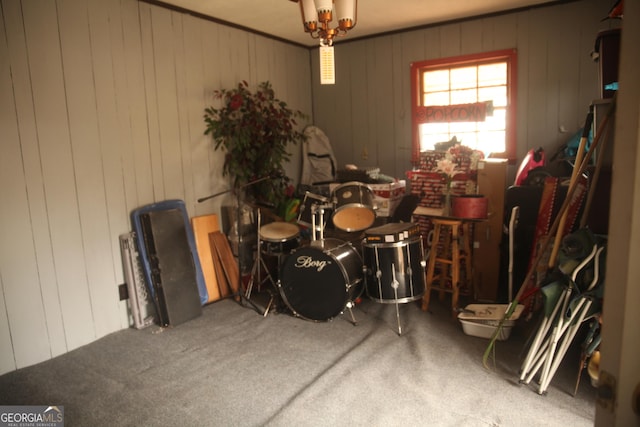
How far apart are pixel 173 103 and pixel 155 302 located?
1577 millimetres

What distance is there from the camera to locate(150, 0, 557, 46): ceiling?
3.59 meters

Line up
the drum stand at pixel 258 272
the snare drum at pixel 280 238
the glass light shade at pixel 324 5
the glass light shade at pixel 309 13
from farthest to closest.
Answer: the drum stand at pixel 258 272, the snare drum at pixel 280 238, the glass light shade at pixel 309 13, the glass light shade at pixel 324 5

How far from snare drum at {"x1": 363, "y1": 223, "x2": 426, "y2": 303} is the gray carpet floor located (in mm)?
276

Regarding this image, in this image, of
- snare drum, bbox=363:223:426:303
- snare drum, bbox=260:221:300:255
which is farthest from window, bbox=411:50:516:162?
snare drum, bbox=260:221:300:255

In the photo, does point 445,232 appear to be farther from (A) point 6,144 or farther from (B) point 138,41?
(A) point 6,144

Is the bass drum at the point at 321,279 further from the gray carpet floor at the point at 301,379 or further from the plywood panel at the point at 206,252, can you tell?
the plywood panel at the point at 206,252

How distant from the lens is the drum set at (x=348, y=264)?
3.11 meters

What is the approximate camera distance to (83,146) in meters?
3.05

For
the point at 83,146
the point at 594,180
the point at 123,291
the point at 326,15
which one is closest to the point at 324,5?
the point at 326,15

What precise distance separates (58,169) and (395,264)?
7.58ft

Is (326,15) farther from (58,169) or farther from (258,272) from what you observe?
(258,272)

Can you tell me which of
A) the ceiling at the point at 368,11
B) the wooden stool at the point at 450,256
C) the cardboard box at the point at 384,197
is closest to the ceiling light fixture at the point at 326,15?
the ceiling at the point at 368,11

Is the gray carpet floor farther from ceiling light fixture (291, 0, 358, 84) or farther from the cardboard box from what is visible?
ceiling light fixture (291, 0, 358, 84)

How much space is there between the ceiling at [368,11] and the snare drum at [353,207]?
1492mm
